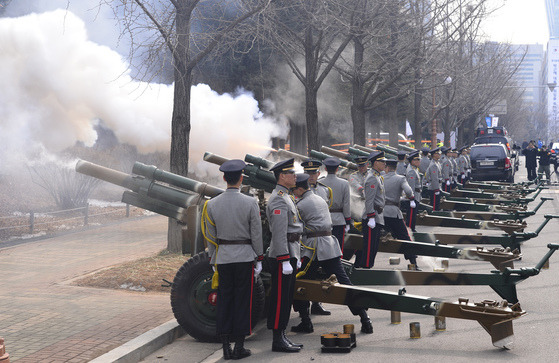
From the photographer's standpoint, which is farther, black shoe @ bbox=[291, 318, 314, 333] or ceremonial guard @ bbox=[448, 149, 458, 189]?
ceremonial guard @ bbox=[448, 149, 458, 189]

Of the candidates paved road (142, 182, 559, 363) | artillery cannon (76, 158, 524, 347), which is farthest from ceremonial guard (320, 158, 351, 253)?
artillery cannon (76, 158, 524, 347)

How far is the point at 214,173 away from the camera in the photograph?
17.3 m

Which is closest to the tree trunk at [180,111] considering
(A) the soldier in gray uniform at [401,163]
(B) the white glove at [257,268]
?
(B) the white glove at [257,268]

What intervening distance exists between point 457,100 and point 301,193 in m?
36.0

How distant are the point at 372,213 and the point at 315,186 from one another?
5.47ft

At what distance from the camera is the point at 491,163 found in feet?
97.9

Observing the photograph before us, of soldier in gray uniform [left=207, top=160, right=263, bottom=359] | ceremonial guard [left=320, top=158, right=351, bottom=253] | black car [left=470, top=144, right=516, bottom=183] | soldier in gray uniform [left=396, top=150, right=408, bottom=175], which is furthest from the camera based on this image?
black car [left=470, top=144, right=516, bottom=183]

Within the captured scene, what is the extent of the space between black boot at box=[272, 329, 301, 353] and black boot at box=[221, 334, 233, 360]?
0.42 m

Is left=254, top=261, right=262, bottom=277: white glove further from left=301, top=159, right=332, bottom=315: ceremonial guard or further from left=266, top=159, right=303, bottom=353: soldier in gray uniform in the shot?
left=301, top=159, right=332, bottom=315: ceremonial guard

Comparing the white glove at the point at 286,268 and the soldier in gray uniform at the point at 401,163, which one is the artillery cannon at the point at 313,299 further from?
the soldier in gray uniform at the point at 401,163

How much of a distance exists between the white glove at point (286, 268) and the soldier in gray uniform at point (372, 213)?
3751mm

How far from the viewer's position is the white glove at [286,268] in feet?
21.3

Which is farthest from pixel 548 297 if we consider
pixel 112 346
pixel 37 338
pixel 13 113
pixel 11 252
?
pixel 13 113

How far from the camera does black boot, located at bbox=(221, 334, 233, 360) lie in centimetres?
641
